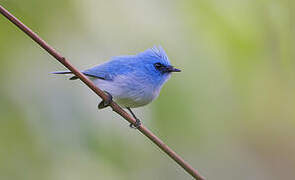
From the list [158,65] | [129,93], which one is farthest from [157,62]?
[129,93]

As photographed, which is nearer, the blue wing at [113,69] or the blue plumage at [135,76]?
the blue plumage at [135,76]

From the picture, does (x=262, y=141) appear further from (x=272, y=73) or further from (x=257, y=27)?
(x=257, y=27)

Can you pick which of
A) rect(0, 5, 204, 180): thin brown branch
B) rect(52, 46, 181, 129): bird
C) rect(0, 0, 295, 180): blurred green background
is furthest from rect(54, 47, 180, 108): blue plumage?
rect(0, 5, 204, 180): thin brown branch

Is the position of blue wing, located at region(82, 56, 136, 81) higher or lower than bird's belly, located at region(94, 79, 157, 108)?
higher

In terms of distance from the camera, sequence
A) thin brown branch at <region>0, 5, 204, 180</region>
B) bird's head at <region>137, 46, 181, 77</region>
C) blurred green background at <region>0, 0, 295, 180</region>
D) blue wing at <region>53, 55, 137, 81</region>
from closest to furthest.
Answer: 1. thin brown branch at <region>0, 5, 204, 180</region>
2. blurred green background at <region>0, 0, 295, 180</region>
3. bird's head at <region>137, 46, 181, 77</region>
4. blue wing at <region>53, 55, 137, 81</region>

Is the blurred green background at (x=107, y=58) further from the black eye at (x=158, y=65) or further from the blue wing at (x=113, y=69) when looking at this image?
the blue wing at (x=113, y=69)

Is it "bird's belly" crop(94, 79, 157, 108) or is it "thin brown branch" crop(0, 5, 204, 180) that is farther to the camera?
"bird's belly" crop(94, 79, 157, 108)

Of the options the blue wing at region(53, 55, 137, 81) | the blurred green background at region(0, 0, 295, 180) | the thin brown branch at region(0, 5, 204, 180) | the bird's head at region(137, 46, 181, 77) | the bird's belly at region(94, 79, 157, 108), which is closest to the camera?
the thin brown branch at region(0, 5, 204, 180)

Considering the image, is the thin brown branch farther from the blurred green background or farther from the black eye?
the black eye

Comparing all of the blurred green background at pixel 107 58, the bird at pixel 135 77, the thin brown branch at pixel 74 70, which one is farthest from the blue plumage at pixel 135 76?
the thin brown branch at pixel 74 70

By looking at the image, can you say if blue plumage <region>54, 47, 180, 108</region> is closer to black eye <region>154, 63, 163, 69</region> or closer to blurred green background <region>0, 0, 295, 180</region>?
black eye <region>154, 63, 163, 69</region>
